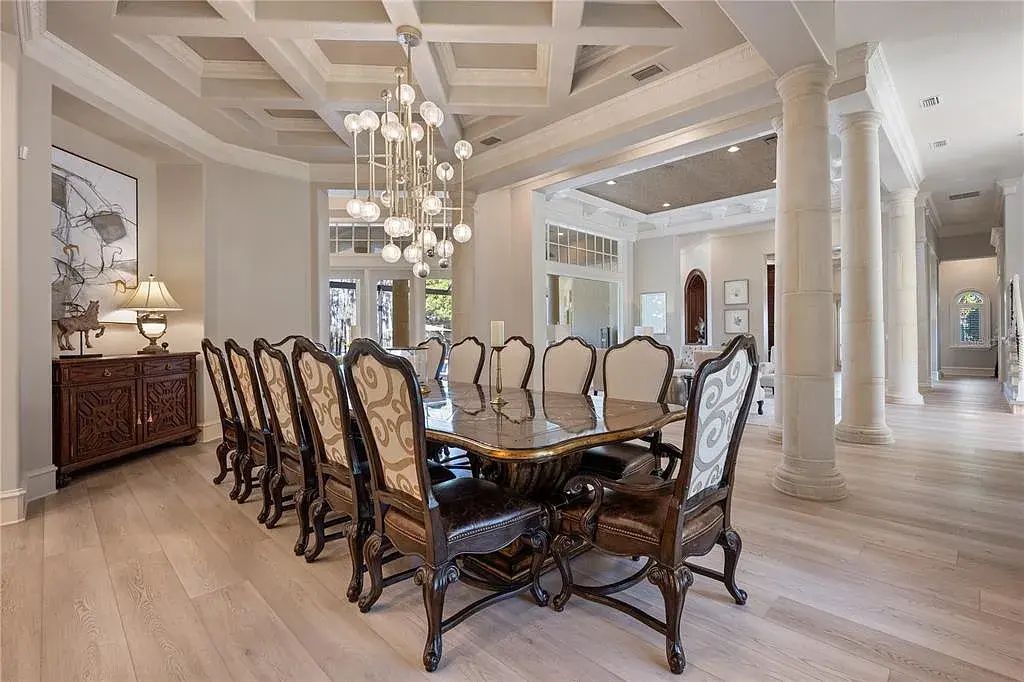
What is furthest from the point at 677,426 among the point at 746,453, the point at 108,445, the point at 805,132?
the point at 108,445

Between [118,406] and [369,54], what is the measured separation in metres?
3.26

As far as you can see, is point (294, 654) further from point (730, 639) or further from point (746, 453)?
point (746, 453)

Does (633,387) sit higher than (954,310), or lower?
lower

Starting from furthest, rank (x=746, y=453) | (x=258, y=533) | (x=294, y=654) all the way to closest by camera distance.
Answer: (x=746, y=453)
(x=258, y=533)
(x=294, y=654)

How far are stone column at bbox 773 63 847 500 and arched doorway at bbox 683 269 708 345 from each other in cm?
738

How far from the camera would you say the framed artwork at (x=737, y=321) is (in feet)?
32.5

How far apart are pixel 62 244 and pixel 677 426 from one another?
18.1ft

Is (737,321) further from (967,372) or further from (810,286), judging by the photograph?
(810,286)

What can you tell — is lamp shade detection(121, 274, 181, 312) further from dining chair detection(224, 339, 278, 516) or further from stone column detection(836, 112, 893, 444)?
stone column detection(836, 112, 893, 444)

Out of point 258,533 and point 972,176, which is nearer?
point 258,533

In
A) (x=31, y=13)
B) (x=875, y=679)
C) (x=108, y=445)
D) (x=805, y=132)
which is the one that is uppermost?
(x=31, y=13)

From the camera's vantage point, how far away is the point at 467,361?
159 inches

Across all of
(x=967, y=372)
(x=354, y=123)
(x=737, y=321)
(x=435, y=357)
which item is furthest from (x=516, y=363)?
(x=967, y=372)

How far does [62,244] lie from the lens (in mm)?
3904
